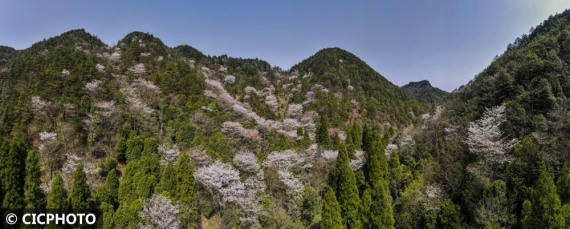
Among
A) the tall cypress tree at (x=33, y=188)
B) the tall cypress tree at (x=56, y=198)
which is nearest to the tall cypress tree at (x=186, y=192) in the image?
the tall cypress tree at (x=56, y=198)

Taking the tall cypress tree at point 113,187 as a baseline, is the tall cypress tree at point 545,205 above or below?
below

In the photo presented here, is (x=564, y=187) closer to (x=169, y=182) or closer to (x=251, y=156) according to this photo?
(x=251, y=156)

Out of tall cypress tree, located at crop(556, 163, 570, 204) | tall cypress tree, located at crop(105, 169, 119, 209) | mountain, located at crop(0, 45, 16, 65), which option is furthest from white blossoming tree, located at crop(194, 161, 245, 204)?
mountain, located at crop(0, 45, 16, 65)

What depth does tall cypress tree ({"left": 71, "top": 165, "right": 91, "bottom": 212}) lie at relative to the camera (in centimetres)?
1357

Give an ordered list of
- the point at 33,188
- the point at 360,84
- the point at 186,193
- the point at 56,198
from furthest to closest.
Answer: the point at 360,84
the point at 186,193
the point at 33,188
the point at 56,198

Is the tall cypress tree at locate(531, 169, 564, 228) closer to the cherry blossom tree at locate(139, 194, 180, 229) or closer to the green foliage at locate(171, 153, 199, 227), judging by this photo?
the green foliage at locate(171, 153, 199, 227)

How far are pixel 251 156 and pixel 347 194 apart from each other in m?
8.17

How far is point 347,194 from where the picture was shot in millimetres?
19203

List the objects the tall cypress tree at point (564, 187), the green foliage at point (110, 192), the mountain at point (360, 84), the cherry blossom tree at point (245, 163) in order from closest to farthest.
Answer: the tall cypress tree at point (564, 187), the green foliage at point (110, 192), the cherry blossom tree at point (245, 163), the mountain at point (360, 84)

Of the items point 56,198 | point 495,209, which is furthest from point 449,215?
point 56,198

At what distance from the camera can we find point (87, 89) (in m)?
26.2

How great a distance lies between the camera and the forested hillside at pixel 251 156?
566 inches

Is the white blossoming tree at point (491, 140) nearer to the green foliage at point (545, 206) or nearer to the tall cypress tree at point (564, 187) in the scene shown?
the tall cypress tree at point (564, 187)

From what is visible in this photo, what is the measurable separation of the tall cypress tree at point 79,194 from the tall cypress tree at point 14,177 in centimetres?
257
